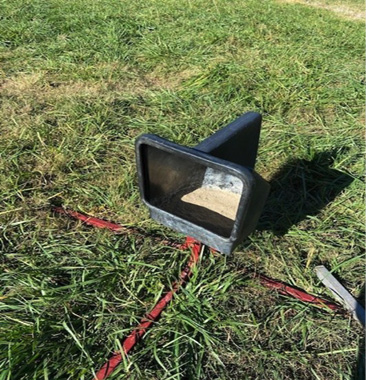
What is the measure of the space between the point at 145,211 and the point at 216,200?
19.8 inches

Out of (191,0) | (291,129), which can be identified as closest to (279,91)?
(291,129)

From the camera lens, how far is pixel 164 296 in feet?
6.97

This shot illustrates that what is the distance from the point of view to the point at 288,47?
580 cm

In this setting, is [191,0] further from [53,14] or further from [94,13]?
[53,14]

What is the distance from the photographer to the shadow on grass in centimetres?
270

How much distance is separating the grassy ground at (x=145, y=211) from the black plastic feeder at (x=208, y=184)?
0.27 m

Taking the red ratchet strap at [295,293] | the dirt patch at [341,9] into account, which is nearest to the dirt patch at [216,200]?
the red ratchet strap at [295,293]

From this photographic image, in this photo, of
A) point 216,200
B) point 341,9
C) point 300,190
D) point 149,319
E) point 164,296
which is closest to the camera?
point 149,319

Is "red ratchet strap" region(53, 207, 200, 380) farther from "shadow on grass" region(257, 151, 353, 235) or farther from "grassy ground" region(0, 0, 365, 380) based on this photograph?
"shadow on grass" region(257, 151, 353, 235)

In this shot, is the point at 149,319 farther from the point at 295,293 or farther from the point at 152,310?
the point at 295,293

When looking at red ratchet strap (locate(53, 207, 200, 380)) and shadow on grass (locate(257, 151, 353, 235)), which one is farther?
shadow on grass (locate(257, 151, 353, 235))

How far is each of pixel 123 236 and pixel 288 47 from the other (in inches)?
171

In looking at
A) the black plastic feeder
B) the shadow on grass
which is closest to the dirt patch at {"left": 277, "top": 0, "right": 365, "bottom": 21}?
the shadow on grass

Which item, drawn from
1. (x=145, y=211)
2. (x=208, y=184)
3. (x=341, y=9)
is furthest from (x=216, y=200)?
(x=341, y=9)
